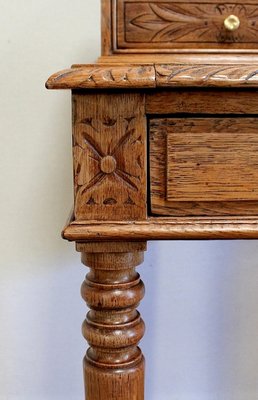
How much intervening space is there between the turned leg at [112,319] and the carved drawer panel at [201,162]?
7cm

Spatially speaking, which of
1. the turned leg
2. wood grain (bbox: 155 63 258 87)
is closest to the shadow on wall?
the turned leg

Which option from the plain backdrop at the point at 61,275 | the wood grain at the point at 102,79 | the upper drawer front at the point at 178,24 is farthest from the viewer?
the plain backdrop at the point at 61,275

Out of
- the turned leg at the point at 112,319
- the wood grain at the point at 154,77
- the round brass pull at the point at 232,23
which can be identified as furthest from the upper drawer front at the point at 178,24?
the turned leg at the point at 112,319

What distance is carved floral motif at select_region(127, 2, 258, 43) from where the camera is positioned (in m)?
0.57

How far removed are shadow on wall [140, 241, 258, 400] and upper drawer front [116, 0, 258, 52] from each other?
423 mm

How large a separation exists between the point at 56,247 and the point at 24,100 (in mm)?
252

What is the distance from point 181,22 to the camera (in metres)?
0.57

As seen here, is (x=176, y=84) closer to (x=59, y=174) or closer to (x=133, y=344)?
(x=133, y=344)

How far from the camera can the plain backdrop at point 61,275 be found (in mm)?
841

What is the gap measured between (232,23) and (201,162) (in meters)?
0.17

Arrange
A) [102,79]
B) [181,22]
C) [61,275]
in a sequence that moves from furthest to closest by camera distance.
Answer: [61,275], [181,22], [102,79]

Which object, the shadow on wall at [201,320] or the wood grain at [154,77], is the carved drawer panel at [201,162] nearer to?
the wood grain at [154,77]

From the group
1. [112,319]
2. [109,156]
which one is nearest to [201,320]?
[112,319]

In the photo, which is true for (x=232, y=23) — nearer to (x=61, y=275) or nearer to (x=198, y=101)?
(x=198, y=101)
